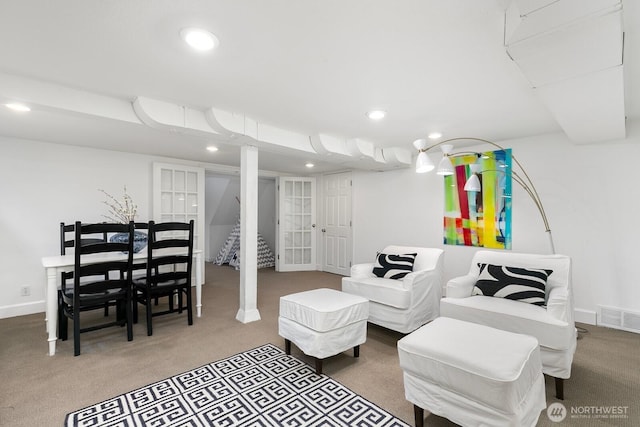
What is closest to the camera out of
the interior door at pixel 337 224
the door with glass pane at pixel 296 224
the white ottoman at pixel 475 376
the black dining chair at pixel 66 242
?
the white ottoman at pixel 475 376

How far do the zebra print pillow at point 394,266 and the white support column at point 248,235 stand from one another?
139 centimetres

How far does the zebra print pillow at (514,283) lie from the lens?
233 cm

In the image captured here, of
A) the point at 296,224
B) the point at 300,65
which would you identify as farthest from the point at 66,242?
the point at 296,224

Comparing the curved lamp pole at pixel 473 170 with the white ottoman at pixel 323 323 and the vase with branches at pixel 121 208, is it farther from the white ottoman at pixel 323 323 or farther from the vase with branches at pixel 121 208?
the vase with branches at pixel 121 208

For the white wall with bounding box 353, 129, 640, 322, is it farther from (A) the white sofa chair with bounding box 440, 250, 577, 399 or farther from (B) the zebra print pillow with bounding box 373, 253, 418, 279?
(B) the zebra print pillow with bounding box 373, 253, 418, 279

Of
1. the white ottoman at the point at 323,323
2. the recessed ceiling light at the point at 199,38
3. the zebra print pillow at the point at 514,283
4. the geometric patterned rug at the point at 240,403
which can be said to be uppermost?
the recessed ceiling light at the point at 199,38

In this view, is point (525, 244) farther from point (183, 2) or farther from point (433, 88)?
point (183, 2)

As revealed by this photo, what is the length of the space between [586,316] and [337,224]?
3773 millimetres

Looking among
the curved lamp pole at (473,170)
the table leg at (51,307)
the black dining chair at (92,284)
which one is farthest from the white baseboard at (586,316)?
the table leg at (51,307)

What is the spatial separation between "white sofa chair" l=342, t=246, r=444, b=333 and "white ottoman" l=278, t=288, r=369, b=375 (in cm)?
48

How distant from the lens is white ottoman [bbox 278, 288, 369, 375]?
214 centimetres

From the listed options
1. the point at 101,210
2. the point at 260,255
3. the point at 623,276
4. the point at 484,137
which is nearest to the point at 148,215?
the point at 101,210

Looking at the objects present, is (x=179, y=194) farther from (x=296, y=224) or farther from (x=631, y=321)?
(x=631, y=321)

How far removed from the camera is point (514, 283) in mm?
2432
